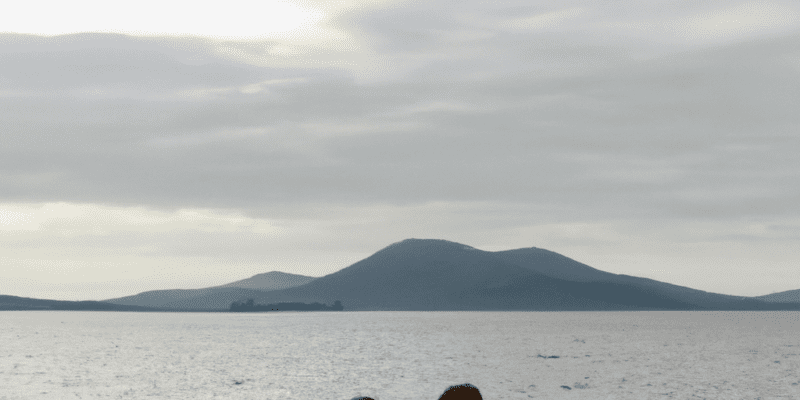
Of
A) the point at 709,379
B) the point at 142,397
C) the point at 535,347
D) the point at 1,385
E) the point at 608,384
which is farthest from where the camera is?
the point at 535,347

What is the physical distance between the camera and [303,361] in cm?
10806

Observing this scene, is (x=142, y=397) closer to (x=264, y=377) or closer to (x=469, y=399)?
(x=264, y=377)

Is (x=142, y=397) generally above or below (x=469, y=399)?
below

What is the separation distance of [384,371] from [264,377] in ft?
50.4

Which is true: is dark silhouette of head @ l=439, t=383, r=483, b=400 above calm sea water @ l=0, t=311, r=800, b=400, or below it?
above

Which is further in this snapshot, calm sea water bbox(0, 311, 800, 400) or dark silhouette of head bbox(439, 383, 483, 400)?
calm sea water bbox(0, 311, 800, 400)

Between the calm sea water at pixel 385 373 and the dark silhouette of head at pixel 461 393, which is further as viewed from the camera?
the calm sea water at pixel 385 373

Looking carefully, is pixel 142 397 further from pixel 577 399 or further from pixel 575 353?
pixel 575 353

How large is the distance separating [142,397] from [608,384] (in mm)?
45492

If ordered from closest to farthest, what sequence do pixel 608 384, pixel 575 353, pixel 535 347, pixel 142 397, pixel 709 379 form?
pixel 142 397 → pixel 608 384 → pixel 709 379 → pixel 575 353 → pixel 535 347

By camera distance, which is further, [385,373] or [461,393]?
[385,373]

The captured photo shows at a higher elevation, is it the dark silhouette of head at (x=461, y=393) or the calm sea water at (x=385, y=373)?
the dark silhouette of head at (x=461, y=393)

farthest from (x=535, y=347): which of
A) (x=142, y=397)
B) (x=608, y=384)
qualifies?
(x=142, y=397)

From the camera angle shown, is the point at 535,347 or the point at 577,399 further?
the point at 535,347
